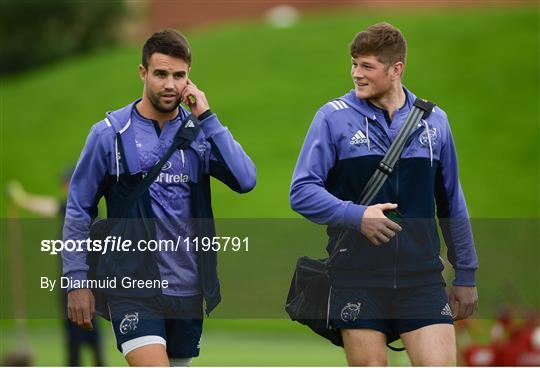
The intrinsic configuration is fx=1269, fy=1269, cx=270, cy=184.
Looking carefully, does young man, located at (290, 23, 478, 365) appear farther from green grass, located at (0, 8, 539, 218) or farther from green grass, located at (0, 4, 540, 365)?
green grass, located at (0, 8, 539, 218)

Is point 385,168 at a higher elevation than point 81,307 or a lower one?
higher

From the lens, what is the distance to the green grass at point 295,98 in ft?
117

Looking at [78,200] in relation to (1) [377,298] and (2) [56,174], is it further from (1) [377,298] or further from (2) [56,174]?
(2) [56,174]

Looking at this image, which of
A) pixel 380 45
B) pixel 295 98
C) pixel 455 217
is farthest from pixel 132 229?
pixel 295 98

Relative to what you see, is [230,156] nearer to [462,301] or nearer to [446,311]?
[446,311]

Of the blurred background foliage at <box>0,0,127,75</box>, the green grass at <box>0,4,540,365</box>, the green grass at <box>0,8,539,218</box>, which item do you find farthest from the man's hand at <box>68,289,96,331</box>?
the blurred background foliage at <box>0,0,127,75</box>

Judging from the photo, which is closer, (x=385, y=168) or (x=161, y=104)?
(x=385, y=168)

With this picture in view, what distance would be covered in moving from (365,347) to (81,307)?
61.5 inches

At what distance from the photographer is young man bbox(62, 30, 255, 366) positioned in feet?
22.9

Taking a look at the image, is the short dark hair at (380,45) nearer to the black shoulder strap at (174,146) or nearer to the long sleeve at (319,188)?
the long sleeve at (319,188)

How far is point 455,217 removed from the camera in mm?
7301

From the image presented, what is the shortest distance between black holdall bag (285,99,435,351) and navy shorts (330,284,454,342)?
10 centimetres

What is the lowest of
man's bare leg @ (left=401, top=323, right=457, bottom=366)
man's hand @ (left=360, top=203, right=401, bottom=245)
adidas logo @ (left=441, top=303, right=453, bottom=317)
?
man's bare leg @ (left=401, top=323, right=457, bottom=366)

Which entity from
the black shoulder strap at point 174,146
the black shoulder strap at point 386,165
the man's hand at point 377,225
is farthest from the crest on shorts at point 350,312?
the black shoulder strap at point 174,146
